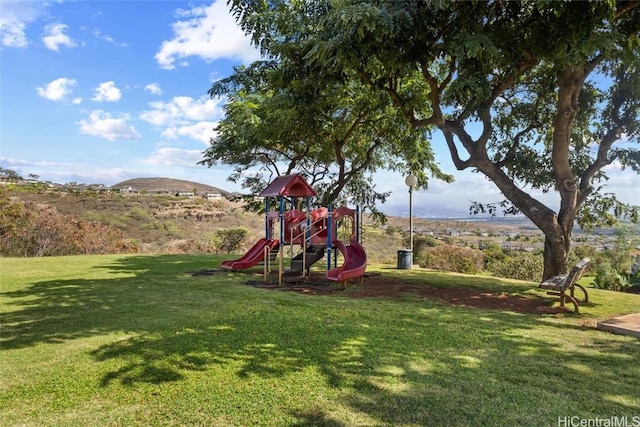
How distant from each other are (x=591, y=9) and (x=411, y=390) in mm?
6571

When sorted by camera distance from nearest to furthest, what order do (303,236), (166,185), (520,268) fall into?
(303,236) → (520,268) → (166,185)

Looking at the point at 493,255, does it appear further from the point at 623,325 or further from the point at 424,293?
the point at 623,325

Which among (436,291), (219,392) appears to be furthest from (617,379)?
(436,291)

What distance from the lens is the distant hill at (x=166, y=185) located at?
45188 mm

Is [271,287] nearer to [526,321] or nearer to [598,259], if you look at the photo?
[526,321]

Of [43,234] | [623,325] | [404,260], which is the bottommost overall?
[623,325]

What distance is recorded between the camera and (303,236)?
36.4ft

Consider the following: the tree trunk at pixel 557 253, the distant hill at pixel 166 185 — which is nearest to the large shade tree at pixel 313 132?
the tree trunk at pixel 557 253

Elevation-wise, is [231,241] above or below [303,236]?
below

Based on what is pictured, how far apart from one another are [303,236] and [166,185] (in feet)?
136

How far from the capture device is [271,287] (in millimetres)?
9195

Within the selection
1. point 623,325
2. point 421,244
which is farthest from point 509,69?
point 421,244

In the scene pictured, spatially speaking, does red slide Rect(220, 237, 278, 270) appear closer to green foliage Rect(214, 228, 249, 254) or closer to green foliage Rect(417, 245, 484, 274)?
green foliage Rect(417, 245, 484, 274)

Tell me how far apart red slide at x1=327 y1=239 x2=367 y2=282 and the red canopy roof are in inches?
82.8
